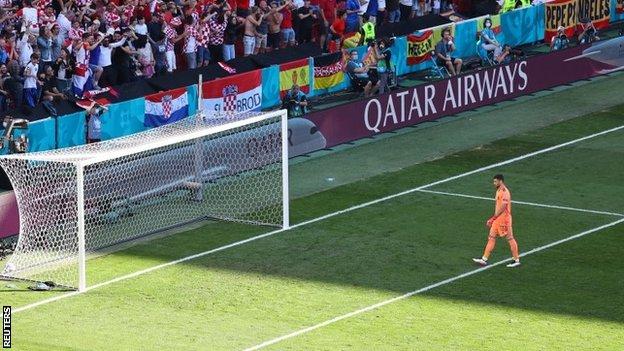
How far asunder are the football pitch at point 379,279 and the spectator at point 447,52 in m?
9.23

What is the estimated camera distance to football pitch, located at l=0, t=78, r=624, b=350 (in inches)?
956

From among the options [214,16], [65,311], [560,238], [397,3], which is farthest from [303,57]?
[65,311]

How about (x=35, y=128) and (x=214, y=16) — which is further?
(x=214, y=16)

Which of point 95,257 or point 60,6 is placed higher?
point 60,6

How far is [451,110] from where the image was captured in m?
41.0

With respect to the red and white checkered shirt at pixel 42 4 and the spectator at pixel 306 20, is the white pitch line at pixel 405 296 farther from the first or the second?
the spectator at pixel 306 20

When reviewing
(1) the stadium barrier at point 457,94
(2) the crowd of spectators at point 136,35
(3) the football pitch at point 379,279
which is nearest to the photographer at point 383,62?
(2) the crowd of spectators at point 136,35

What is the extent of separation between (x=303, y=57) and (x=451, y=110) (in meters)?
4.72

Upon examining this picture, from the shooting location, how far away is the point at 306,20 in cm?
4438

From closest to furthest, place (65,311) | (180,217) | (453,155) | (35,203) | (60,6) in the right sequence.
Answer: (65,311), (35,203), (180,217), (453,155), (60,6)

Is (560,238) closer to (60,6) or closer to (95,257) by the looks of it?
(95,257)

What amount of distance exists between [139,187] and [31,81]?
19.2 feet

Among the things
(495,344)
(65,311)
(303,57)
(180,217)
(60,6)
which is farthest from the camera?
(303,57)

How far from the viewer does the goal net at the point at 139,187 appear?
2806 centimetres
